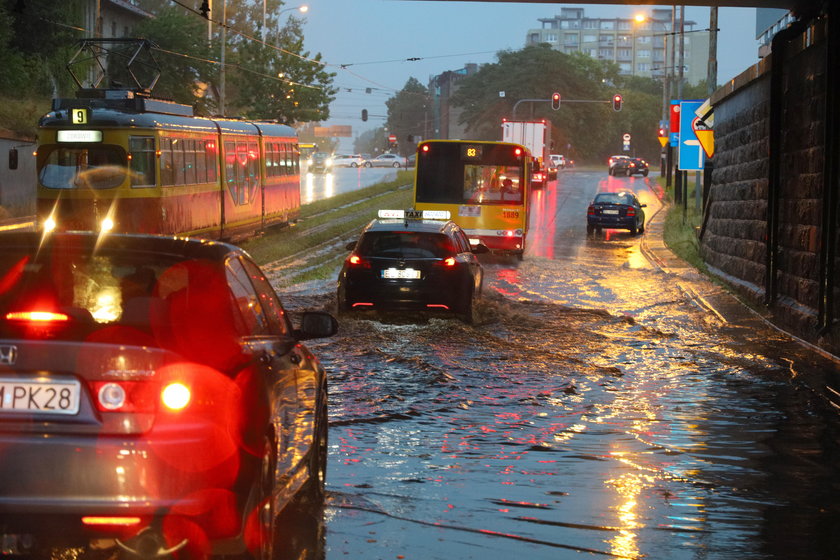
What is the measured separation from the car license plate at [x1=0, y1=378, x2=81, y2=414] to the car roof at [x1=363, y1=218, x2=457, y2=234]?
496 inches

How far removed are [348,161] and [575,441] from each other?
121 m

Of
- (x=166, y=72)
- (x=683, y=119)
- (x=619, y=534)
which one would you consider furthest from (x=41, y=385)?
(x=166, y=72)

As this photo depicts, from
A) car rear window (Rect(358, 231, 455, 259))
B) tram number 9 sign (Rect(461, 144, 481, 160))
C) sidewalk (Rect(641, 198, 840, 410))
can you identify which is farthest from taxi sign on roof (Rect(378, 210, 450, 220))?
tram number 9 sign (Rect(461, 144, 481, 160))

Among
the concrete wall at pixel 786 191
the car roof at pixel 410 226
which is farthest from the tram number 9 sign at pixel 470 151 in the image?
the car roof at pixel 410 226

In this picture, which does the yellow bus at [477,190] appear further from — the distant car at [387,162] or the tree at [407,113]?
the tree at [407,113]

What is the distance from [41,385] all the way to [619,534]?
3.37m

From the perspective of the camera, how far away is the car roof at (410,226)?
17453 mm

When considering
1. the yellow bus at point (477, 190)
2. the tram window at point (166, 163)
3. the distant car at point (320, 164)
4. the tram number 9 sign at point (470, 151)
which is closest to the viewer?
the tram window at point (166, 163)

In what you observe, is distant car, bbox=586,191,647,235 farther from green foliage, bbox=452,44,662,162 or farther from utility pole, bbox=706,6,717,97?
green foliage, bbox=452,44,662,162

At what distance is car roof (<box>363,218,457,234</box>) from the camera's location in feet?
57.3

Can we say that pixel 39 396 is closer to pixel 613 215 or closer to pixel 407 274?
pixel 407 274

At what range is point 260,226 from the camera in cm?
3728

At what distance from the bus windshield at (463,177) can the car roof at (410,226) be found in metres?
13.1

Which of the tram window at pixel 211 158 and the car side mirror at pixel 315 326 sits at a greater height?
the tram window at pixel 211 158
